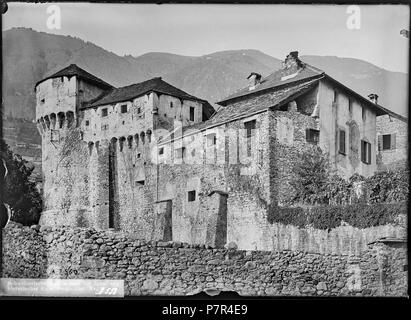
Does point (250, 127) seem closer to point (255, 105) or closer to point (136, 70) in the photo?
point (255, 105)

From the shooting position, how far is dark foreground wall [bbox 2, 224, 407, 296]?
6438 millimetres

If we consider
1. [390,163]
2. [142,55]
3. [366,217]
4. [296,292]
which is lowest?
[296,292]

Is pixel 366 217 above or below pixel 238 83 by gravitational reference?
below

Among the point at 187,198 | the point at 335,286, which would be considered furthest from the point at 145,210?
the point at 335,286

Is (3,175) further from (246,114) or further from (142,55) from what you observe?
(246,114)

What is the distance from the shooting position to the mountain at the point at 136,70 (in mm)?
6480

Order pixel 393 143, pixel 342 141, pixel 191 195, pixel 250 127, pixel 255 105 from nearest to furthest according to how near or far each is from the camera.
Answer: pixel 393 143
pixel 342 141
pixel 250 127
pixel 255 105
pixel 191 195

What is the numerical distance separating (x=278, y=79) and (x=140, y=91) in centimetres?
119

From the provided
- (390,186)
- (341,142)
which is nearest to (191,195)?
(341,142)

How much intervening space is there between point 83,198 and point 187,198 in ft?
3.03

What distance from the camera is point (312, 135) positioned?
272 inches

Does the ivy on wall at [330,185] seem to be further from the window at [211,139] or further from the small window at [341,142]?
the window at [211,139]

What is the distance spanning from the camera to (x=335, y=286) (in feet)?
21.5

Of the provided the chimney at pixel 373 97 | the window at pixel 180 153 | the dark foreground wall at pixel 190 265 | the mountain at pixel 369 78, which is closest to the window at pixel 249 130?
the window at pixel 180 153
